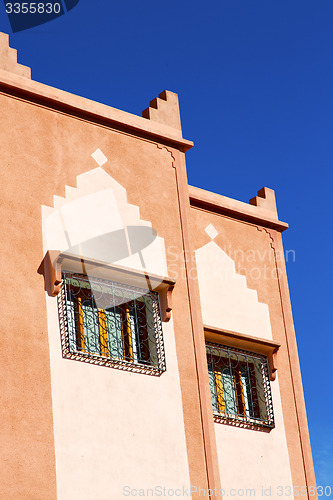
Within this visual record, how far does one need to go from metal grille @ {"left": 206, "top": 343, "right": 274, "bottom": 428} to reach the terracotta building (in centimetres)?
2

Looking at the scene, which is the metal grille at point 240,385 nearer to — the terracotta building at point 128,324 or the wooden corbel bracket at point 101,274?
the terracotta building at point 128,324

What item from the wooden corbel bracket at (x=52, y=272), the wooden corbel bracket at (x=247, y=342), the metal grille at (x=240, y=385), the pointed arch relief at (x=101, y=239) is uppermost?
the pointed arch relief at (x=101, y=239)

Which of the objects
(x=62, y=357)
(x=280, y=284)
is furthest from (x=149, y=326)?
(x=280, y=284)

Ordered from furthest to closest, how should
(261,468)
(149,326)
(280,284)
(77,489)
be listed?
1. (280,284)
2. (261,468)
3. (149,326)
4. (77,489)

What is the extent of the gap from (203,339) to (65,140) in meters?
3.07

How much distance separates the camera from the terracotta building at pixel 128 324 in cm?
1005

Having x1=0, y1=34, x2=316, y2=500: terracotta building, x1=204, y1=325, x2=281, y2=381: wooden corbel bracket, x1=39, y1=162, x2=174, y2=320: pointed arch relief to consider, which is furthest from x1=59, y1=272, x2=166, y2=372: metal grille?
x1=204, y1=325, x2=281, y2=381: wooden corbel bracket

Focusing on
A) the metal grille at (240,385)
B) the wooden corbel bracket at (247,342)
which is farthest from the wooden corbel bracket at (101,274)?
the metal grille at (240,385)

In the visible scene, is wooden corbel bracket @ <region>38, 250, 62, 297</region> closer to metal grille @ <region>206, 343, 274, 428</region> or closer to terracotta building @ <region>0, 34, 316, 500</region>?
terracotta building @ <region>0, 34, 316, 500</region>

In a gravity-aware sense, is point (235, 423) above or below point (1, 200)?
below

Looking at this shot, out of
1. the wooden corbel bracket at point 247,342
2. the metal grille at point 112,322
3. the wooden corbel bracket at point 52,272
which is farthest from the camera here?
the wooden corbel bracket at point 247,342

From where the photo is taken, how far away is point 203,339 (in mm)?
11797

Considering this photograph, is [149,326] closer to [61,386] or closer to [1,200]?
[61,386]

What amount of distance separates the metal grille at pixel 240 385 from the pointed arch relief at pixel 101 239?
1.64 metres
